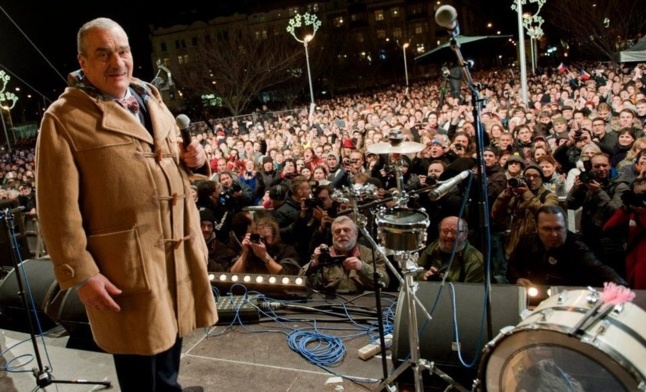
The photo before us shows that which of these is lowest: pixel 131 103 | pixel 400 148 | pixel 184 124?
pixel 400 148

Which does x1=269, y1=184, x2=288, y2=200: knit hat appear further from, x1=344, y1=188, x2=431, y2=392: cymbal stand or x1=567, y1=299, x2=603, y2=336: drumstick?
x1=567, y1=299, x2=603, y2=336: drumstick

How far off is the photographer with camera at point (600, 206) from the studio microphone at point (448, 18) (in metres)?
2.51

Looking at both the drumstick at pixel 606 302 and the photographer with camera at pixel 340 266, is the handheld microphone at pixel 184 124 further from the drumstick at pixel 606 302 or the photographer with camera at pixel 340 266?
the photographer with camera at pixel 340 266

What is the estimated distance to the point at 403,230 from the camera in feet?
8.02

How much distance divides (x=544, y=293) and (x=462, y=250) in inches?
Answer: 39.6

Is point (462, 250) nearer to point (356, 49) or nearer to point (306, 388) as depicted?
point (306, 388)

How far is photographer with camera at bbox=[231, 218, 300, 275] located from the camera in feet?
15.1

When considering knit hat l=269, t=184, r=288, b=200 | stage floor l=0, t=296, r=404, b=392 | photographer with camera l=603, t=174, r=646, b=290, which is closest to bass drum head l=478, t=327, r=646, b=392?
stage floor l=0, t=296, r=404, b=392

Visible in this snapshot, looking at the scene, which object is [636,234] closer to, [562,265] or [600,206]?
[562,265]

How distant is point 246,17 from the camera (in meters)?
49.5

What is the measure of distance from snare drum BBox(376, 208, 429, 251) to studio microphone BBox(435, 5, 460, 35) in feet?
2.86

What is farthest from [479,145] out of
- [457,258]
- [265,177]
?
[265,177]

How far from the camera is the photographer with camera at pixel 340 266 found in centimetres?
422

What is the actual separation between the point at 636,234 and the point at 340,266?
2206 mm
